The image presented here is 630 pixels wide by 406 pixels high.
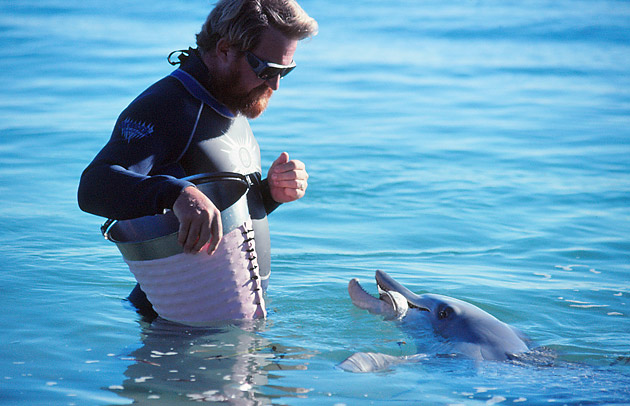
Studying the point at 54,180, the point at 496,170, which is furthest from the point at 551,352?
the point at 54,180

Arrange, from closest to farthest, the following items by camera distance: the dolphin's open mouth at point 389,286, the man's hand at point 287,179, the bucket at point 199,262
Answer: the bucket at point 199,262
the man's hand at point 287,179
the dolphin's open mouth at point 389,286

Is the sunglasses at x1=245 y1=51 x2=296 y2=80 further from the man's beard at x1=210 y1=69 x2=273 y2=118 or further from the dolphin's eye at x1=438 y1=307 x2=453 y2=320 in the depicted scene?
the dolphin's eye at x1=438 y1=307 x2=453 y2=320

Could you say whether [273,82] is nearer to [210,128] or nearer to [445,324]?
[210,128]

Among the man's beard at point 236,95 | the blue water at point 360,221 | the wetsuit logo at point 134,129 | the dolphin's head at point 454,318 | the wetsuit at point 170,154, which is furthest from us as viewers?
the dolphin's head at point 454,318

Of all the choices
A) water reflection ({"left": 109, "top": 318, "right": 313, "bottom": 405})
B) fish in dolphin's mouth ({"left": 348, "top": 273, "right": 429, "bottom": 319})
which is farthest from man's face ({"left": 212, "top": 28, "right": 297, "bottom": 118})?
fish in dolphin's mouth ({"left": 348, "top": 273, "right": 429, "bottom": 319})

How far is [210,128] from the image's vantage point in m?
4.14

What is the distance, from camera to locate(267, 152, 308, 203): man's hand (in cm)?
434

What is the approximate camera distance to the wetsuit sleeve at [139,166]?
3.51 metres

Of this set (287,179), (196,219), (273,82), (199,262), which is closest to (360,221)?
(287,179)

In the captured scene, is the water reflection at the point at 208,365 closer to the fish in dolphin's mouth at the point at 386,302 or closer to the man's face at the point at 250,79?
the fish in dolphin's mouth at the point at 386,302

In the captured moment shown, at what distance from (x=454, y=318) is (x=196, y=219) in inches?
80.0

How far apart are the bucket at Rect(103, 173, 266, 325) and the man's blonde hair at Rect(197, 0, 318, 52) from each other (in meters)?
0.76

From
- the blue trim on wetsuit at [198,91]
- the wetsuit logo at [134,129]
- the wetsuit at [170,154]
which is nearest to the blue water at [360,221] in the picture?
the wetsuit at [170,154]

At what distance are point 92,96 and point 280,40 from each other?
1001cm
